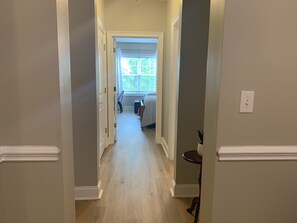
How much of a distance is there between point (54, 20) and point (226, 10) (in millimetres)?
871

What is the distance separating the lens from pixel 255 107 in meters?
1.28

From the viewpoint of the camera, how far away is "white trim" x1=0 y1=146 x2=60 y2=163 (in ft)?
4.27

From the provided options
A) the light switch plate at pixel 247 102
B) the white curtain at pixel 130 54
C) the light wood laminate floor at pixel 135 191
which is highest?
the white curtain at pixel 130 54

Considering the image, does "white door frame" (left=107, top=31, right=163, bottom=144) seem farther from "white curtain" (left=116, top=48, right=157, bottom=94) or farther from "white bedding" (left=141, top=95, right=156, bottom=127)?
"white curtain" (left=116, top=48, right=157, bottom=94)

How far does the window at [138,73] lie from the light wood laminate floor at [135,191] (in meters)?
4.94

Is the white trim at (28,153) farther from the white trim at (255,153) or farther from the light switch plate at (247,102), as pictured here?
the light switch plate at (247,102)

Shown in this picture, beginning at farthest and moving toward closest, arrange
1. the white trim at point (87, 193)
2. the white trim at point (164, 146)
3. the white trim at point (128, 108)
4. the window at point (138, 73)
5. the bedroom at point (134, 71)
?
the white trim at point (128, 108), the window at point (138, 73), the bedroom at point (134, 71), the white trim at point (164, 146), the white trim at point (87, 193)

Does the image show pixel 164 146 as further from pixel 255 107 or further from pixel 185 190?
pixel 255 107

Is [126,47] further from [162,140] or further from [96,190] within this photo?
[96,190]

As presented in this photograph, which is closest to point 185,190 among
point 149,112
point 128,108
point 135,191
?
point 135,191

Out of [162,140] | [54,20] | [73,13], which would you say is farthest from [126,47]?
[54,20]

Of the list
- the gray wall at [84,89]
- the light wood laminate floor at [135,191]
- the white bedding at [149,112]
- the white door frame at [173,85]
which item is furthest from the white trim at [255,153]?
the white bedding at [149,112]

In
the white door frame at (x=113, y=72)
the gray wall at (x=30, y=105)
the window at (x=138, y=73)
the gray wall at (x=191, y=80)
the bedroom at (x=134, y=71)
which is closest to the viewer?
the gray wall at (x=30, y=105)

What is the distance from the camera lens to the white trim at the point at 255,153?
1.31m
